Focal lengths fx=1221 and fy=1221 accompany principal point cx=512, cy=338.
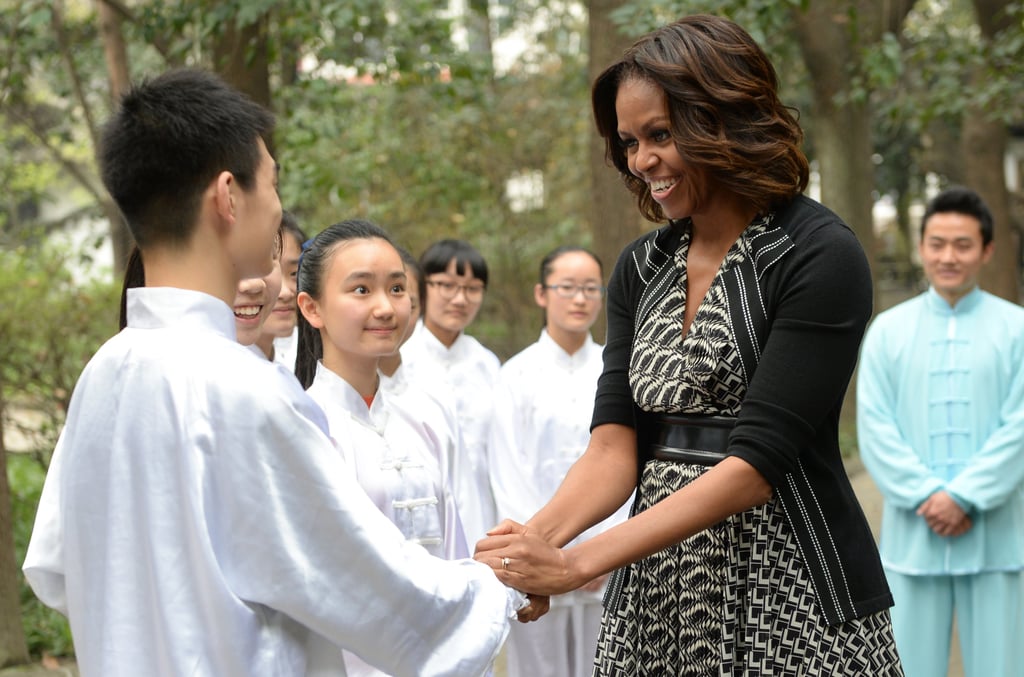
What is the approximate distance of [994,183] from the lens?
40.9 ft

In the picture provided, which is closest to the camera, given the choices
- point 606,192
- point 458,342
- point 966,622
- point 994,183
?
point 966,622

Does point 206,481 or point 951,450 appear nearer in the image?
point 206,481

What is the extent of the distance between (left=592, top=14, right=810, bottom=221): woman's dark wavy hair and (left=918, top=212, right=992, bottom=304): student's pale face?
9.15 ft

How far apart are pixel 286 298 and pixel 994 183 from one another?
32.9ft

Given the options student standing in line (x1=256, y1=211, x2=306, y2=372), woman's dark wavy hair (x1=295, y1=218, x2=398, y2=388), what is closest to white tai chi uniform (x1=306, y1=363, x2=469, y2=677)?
woman's dark wavy hair (x1=295, y1=218, x2=398, y2=388)

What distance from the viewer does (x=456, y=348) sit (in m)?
Answer: 6.81

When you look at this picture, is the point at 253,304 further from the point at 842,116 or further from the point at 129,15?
the point at 842,116

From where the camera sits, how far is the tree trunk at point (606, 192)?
25.6 feet

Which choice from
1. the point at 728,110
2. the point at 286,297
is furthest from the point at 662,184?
the point at 286,297

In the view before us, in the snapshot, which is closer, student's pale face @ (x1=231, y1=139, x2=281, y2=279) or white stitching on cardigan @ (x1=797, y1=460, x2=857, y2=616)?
student's pale face @ (x1=231, y1=139, x2=281, y2=279)

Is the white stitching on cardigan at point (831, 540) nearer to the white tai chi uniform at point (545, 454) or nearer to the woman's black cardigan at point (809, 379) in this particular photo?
the woman's black cardigan at point (809, 379)

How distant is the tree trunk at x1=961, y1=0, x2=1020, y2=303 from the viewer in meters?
12.2

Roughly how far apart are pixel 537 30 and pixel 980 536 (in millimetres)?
12290

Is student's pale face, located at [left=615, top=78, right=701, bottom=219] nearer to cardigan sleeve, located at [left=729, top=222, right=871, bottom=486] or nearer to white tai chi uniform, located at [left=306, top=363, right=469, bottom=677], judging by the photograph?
cardigan sleeve, located at [left=729, top=222, right=871, bottom=486]
